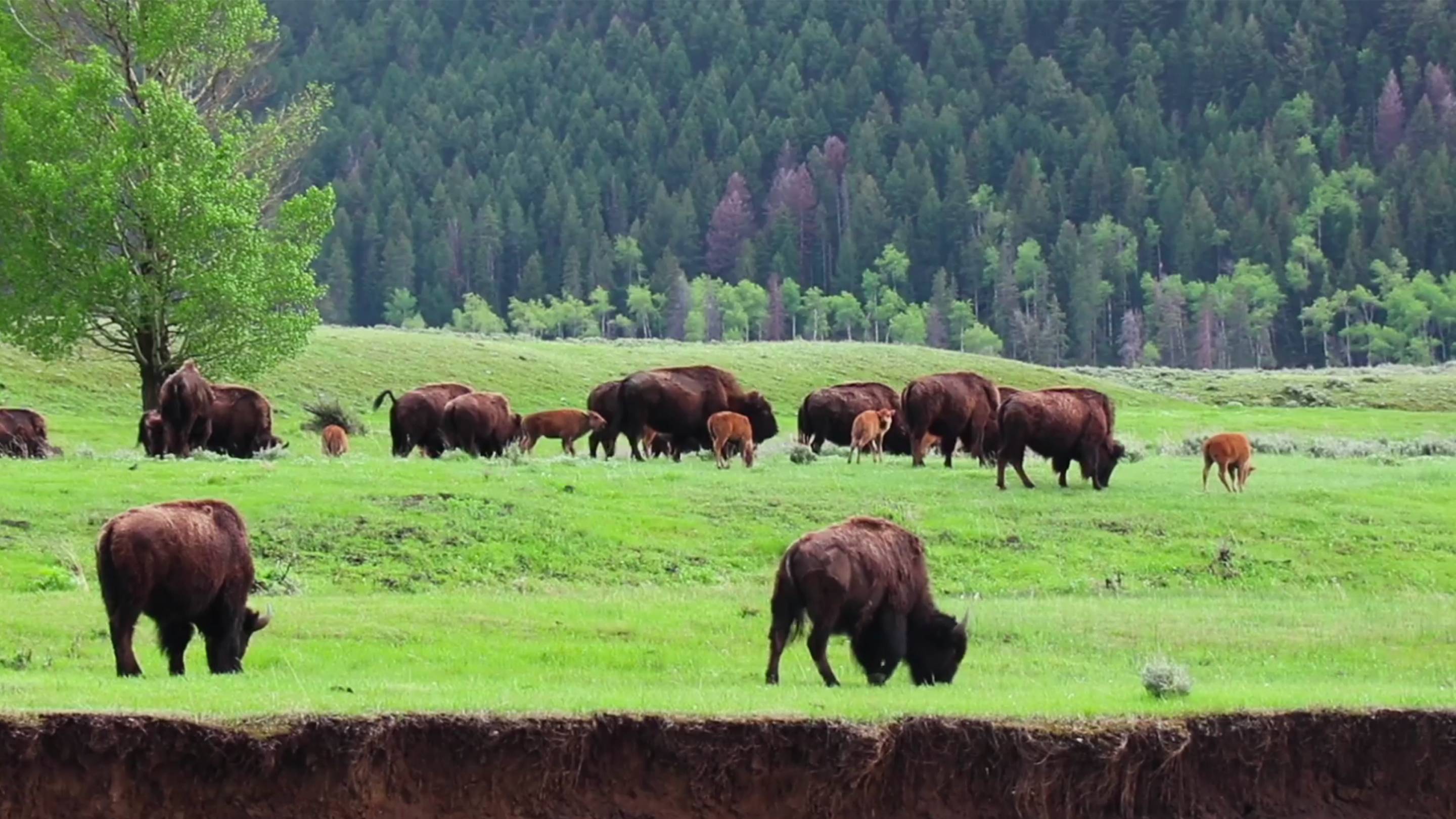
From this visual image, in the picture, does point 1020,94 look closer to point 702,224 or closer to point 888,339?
point 702,224

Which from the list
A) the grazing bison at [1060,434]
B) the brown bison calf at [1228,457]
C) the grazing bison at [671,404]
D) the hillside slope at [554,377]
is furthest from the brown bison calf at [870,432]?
the hillside slope at [554,377]

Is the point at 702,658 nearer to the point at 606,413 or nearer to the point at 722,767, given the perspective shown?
the point at 722,767

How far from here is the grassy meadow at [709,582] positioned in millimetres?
15578

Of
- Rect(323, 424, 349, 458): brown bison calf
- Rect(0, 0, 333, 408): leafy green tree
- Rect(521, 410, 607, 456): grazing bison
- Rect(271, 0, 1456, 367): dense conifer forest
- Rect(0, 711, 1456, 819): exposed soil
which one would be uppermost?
Rect(271, 0, 1456, 367): dense conifer forest

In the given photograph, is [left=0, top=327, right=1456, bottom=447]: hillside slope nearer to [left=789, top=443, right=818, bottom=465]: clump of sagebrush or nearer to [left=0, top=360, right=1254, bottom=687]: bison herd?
[left=0, top=360, right=1254, bottom=687]: bison herd

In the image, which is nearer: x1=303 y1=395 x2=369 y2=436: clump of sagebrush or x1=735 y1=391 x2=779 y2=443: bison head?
x1=735 y1=391 x2=779 y2=443: bison head

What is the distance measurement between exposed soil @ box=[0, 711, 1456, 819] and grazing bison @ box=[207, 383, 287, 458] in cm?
2400

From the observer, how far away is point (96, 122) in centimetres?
3878

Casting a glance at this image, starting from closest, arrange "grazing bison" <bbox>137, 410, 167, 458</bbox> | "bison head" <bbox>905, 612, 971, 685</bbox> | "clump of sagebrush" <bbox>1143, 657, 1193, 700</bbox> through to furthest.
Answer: "clump of sagebrush" <bbox>1143, 657, 1193, 700</bbox>
"bison head" <bbox>905, 612, 971, 685</bbox>
"grazing bison" <bbox>137, 410, 167, 458</bbox>

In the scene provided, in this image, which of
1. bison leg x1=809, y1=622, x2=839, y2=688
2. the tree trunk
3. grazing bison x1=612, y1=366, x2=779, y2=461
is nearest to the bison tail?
bison leg x1=809, y1=622, x2=839, y2=688

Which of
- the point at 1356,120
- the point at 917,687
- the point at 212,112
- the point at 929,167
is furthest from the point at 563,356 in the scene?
the point at 1356,120

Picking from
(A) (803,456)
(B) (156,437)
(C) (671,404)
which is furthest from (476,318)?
(A) (803,456)

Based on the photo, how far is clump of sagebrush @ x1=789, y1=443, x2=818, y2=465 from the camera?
34.4 meters

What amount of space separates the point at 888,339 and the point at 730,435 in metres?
126
